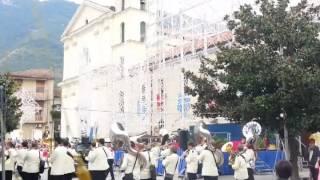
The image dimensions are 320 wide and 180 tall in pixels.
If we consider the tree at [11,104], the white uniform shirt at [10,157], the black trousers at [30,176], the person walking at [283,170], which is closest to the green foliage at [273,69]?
the black trousers at [30,176]

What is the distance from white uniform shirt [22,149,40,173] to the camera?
16656 mm

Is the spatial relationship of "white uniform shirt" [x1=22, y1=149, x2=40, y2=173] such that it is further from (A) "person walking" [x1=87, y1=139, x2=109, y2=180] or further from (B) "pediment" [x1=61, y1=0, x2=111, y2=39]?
(B) "pediment" [x1=61, y1=0, x2=111, y2=39]

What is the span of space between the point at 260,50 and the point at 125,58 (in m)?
37.6

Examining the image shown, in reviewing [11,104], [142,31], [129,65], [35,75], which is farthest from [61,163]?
[35,75]

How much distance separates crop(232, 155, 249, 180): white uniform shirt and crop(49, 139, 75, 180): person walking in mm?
4282

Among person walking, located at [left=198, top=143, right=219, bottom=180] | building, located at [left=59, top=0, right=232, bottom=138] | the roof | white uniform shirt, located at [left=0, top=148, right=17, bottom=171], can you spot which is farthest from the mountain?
person walking, located at [left=198, top=143, right=219, bottom=180]

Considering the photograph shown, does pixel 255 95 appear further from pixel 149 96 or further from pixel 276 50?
pixel 149 96

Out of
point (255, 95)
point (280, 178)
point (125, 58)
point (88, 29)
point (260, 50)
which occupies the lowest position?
point (280, 178)

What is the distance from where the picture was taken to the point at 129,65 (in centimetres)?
5106

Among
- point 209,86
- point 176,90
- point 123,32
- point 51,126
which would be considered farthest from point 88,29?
point 209,86

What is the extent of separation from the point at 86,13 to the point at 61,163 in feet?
163

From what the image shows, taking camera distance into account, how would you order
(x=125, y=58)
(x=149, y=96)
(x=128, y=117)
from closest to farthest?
(x=149, y=96)
(x=128, y=117)
(x=125, y=58)

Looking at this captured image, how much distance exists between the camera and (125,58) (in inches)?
2109

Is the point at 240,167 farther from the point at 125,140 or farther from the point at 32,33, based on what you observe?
the point at 32,33
